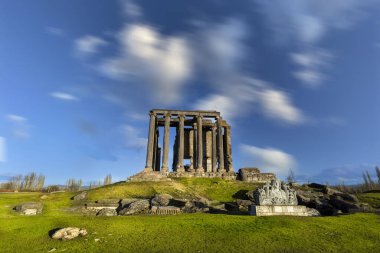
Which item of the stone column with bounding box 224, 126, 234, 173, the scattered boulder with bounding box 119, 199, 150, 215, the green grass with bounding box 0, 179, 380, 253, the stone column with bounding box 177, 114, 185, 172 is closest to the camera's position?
the green grass with bounding box 0, 179, 380, 253

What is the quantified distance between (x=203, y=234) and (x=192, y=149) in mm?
56864

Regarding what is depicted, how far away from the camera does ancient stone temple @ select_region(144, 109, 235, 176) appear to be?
61.2 meters

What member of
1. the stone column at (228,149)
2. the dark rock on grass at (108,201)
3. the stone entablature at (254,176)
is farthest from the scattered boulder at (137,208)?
the stone column at (228,149)

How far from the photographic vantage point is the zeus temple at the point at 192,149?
57969 millimetres

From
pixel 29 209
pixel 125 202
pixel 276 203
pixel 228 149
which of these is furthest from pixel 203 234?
pixel 228 149

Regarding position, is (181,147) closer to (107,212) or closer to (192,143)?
(192,143)

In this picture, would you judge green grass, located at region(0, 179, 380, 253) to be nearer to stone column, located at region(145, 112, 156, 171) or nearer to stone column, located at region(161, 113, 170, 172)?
stone column, located at region(145, 112, 156, 171)

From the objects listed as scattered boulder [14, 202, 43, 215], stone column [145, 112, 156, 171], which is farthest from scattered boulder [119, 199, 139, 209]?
stone column [145, 112, 156, 171]

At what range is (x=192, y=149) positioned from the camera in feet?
244

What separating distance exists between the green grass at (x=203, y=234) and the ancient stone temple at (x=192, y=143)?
123ft

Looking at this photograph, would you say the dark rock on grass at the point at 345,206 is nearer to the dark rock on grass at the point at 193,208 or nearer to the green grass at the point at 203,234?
the green grass at the point at 203,234

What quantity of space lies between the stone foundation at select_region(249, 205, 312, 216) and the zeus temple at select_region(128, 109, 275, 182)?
101 ft

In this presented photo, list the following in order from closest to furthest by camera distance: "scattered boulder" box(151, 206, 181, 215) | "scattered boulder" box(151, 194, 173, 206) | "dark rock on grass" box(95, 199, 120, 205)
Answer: "scattered boulder" box(151, 206, 181, 215)
"scattered boulder" box(151, 194, 173, 206)
"dark rock on grass" box(95, 199, 120, 205)

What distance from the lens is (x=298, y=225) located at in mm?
19625
